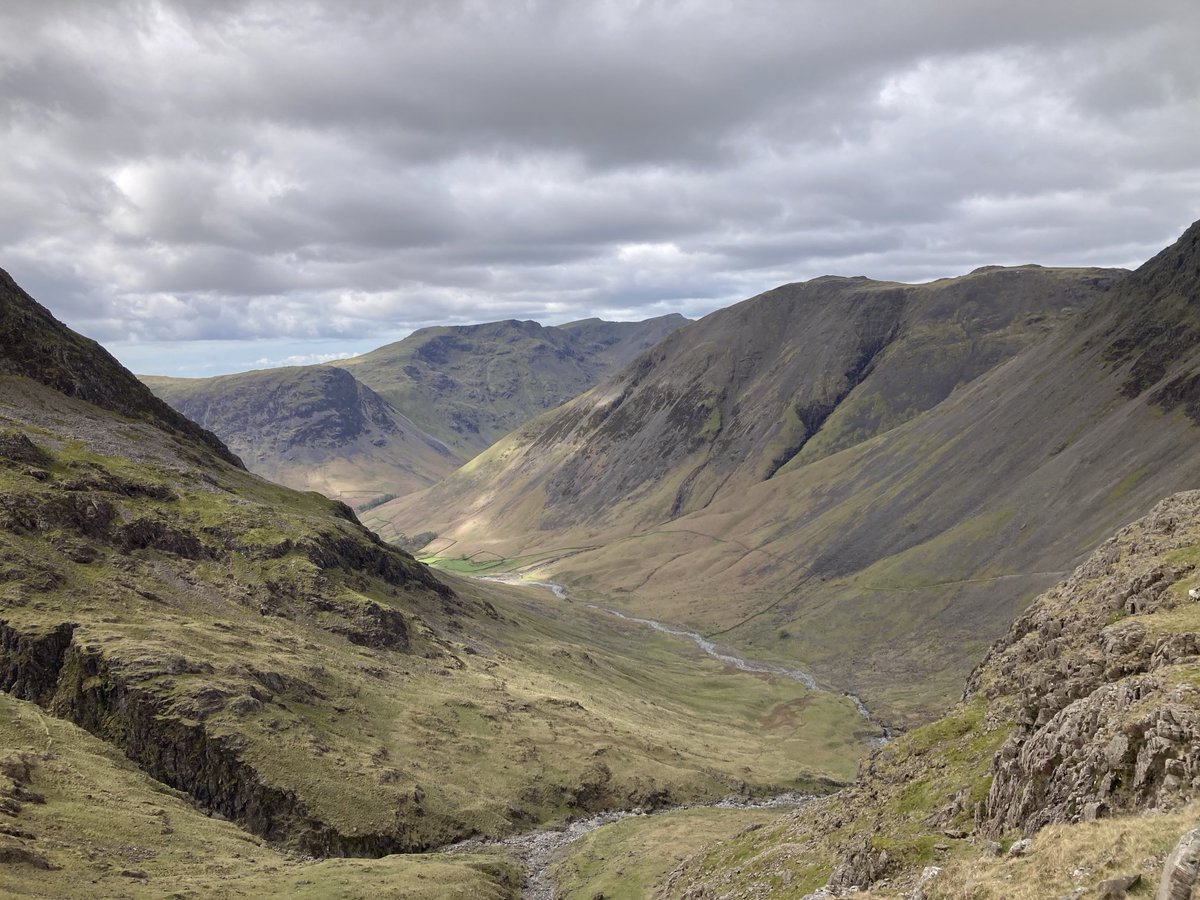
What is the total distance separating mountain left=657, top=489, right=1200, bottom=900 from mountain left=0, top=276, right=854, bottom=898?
1605 inches

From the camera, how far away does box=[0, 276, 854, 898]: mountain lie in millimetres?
88750

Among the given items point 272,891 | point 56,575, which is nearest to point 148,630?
point 56,575

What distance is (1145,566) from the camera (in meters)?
70.2

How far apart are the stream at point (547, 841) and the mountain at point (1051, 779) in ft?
65.5

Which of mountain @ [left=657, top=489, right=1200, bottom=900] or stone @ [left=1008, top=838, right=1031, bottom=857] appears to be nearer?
mountain @ [left=657, top=489, right=1200, bottom=900]

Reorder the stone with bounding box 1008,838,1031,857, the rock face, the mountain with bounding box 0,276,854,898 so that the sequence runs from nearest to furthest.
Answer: the stone with bounding box 1008,838,1031,857 → the rock face → the mountain with bounding box 0,276,854,898

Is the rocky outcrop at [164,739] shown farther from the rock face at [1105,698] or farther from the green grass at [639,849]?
the rock face at [1105,698]

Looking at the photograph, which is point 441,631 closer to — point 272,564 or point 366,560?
point 366,560

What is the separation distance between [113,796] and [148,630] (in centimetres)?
3553

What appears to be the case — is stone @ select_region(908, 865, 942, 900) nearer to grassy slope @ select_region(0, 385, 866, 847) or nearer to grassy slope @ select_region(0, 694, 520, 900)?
grassy slope @ select_region(0, 694, 520, 900)

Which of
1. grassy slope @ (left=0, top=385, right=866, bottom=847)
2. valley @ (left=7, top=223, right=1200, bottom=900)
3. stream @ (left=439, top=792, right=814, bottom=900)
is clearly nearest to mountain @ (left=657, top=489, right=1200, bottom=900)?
valley @ (left=7, top=223, right=1200, bottom=900)

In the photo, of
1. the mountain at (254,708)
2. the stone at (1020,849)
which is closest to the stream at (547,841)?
the mountain at (254,708)

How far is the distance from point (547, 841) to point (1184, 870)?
102875 millimetres

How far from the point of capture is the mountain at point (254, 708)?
Result: 3494 inches
